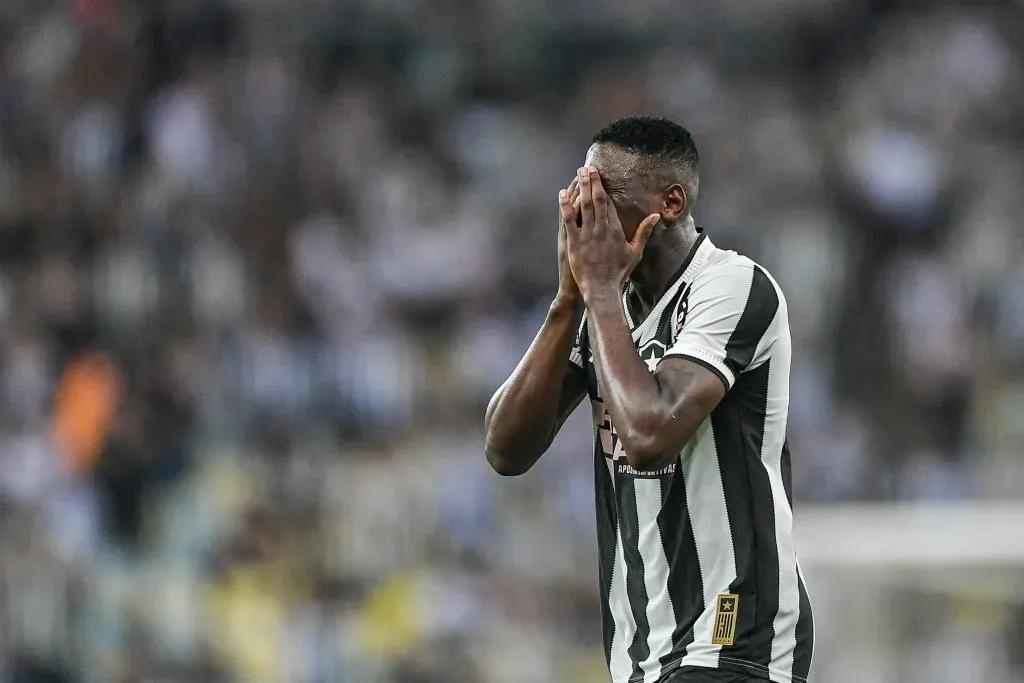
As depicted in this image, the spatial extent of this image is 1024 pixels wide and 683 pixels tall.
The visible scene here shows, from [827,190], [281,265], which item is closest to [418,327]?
[281,265]

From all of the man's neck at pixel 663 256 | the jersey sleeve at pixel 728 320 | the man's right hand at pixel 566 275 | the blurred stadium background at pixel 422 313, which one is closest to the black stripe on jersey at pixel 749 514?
the jersey sleeve at pixel 728 320

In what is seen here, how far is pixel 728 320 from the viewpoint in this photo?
12.1ft

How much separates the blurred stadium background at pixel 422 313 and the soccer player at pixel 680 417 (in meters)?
3.65

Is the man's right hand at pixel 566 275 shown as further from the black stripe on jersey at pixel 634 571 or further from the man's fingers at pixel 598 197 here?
the black stripe on jersey at pixel 634 571

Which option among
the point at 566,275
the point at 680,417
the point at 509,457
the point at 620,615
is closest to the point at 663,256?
the point at 566,275

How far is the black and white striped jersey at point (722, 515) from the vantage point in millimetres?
3662

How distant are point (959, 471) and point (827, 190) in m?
2.54

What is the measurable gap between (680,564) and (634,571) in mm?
154

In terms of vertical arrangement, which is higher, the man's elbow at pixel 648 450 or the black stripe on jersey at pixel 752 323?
the black stripe on jersey at pixel 752 323

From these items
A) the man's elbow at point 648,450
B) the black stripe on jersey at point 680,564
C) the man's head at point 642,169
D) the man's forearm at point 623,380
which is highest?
the man's head at point 642,169

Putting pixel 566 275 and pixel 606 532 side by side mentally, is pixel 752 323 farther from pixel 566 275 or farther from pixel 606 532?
pixel 606 532

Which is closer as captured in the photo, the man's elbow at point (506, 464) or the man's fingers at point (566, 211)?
the man's fingers at point (566, 211)

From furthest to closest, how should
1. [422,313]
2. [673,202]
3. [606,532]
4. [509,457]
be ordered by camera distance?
Answer: [422,313], [509,457], [606,532], [673,202]

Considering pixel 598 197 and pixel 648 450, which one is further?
pixel 598 197
